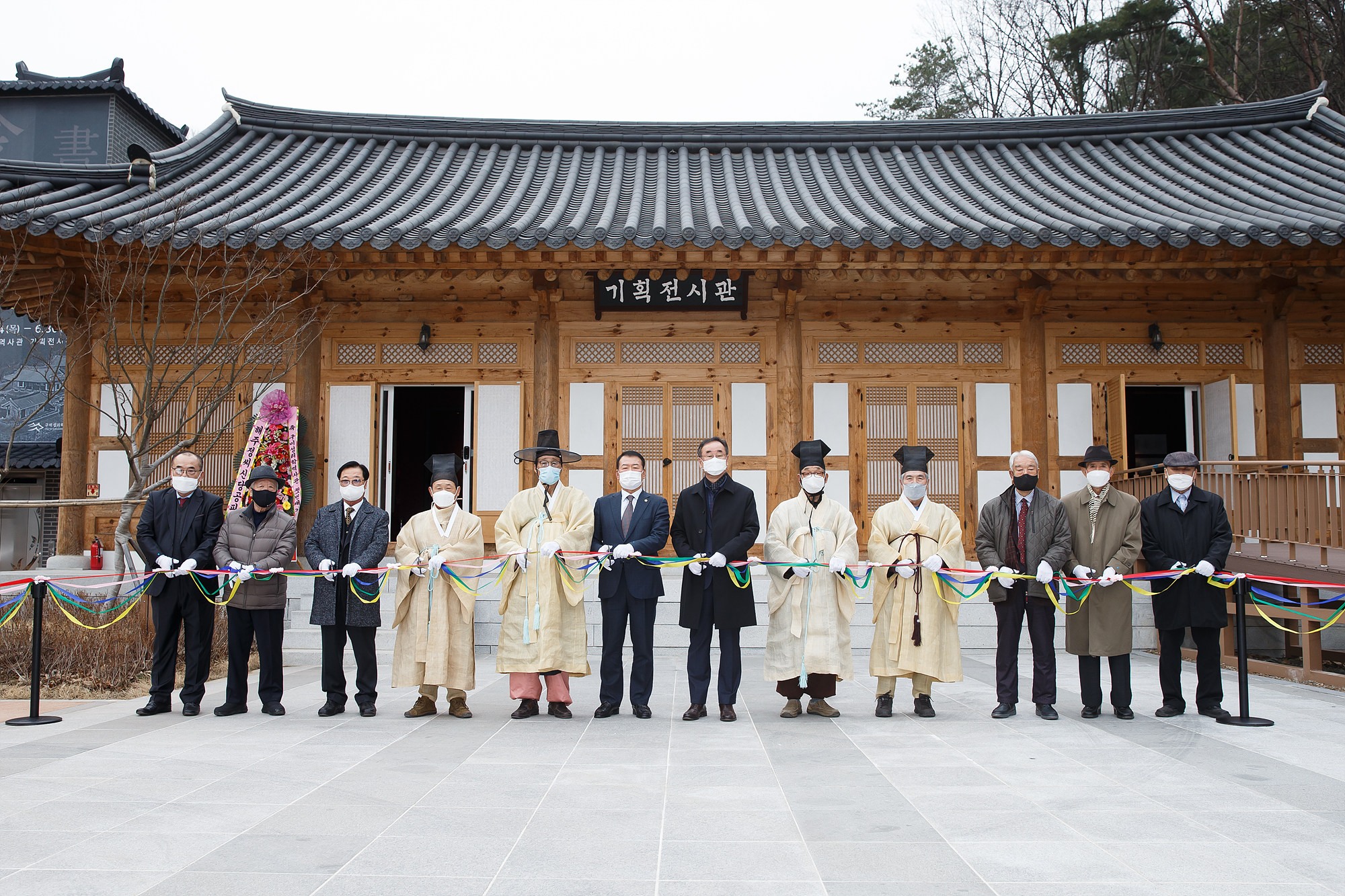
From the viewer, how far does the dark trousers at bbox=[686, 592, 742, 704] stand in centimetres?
594

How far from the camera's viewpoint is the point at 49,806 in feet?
12.7

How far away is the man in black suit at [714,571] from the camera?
235 inches

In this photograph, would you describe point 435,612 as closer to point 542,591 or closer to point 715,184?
point 542,591

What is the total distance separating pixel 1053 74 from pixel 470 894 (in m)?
24.7

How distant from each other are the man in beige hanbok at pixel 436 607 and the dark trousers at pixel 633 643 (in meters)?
0.84

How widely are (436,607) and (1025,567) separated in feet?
12.3

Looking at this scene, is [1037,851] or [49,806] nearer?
[1037,851]

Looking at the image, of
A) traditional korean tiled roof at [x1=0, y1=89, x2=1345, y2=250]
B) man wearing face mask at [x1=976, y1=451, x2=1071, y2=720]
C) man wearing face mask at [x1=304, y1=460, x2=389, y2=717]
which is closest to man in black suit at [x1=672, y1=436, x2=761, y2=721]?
man wearing face mask at [x1=976, y1=451, x2=1071, y2=720]

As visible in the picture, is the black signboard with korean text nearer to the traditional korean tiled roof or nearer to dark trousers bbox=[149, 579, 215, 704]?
the traditional korean tiled roof

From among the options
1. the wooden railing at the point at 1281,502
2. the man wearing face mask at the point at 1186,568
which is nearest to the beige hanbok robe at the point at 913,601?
the man wearing face mask at the point at 1186,568

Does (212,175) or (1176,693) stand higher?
(212,175)

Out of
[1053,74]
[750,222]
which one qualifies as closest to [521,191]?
[750,222]

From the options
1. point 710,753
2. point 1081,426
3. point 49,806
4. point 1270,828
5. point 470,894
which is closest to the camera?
point 470,894

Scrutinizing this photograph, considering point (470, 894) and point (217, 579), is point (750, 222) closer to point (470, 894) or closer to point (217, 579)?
point (217, 579)
